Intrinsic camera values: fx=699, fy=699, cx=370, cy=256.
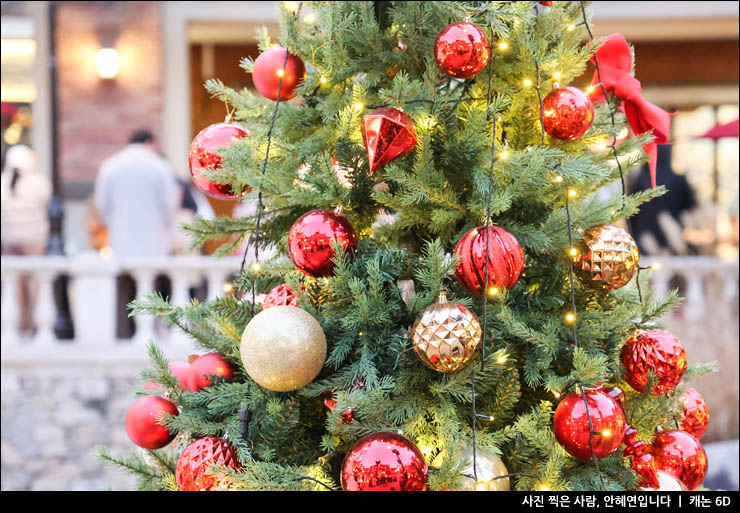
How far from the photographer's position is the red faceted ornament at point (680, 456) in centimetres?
145

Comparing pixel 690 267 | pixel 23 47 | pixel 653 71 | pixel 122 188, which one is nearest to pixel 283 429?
pixel 122 188

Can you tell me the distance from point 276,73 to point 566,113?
602 mm

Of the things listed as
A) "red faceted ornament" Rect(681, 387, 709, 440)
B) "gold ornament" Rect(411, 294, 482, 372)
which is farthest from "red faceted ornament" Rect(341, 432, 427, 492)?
"red faceted ornament" Rect(681, 387, 709, 440)

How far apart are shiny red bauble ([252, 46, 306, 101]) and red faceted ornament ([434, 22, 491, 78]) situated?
0.34 m

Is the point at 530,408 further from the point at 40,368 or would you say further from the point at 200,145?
the point at 40,368

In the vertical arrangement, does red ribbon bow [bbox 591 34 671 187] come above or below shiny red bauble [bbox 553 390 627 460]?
above

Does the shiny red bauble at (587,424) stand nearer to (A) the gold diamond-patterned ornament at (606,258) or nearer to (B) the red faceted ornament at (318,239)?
(A) the gold diamond-patterned ornament at (606,258)

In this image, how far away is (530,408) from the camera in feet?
4.53

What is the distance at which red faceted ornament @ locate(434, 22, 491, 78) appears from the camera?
1.27 m

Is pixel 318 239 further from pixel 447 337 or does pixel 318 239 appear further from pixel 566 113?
pixel 566 113

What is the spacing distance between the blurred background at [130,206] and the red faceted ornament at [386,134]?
469 mm

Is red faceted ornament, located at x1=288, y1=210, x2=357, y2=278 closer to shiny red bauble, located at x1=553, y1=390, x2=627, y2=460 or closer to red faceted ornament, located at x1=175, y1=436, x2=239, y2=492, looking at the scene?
red faceted ornament, located at x1=175, y1=436, x2=239, y2=492

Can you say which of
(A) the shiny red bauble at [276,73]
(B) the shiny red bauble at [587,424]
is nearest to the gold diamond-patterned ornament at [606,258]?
(B) the shiny red bauble at [587,424]

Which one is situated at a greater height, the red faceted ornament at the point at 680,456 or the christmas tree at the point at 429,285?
the christmas tree at the point at 429,285
